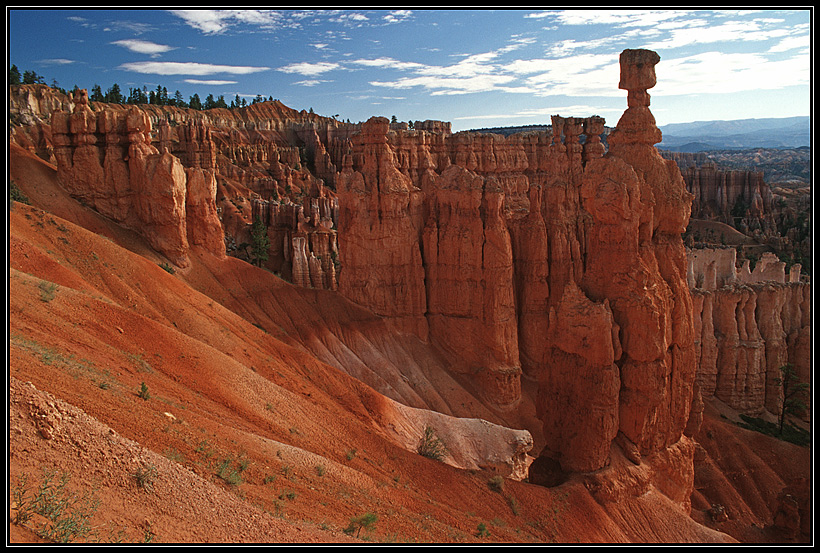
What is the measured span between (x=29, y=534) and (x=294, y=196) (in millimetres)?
72624

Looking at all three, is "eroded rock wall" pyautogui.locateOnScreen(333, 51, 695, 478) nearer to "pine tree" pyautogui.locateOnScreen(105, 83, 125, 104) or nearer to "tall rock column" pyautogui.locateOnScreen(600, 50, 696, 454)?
"tall rock column" pyautogui.locateOnScreen(600, 50, 696, 454)

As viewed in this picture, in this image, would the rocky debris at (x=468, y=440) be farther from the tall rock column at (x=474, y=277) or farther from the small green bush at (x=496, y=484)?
the tall rock column at (x=474, y=277)

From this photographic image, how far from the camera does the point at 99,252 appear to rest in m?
24.0

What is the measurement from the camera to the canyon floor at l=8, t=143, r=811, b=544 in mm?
8594

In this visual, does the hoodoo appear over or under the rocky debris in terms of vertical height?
over

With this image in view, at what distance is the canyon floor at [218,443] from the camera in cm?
859

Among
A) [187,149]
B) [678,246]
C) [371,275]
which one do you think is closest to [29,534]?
[678,246]

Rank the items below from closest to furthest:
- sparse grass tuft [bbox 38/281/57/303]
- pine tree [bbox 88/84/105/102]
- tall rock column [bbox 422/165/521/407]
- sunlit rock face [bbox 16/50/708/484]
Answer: sparse grass tuft [bbox 38/281/57/303] → sunlit rock face [bbox 16/50/708/484] → tall rock column [bbox 422/165/521/407] → pine tree [bbox 88/84/105/102]

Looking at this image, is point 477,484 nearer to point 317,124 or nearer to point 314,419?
point 314,419

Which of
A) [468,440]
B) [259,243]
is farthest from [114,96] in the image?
[468,440]

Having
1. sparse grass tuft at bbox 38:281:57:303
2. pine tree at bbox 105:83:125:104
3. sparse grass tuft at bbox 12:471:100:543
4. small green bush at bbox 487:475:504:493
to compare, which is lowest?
small green bush at bbox 487:475:504:493

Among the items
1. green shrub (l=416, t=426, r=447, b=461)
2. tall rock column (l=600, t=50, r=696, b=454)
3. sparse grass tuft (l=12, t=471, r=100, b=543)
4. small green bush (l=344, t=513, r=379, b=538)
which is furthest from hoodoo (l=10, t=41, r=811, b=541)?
sparse grass tuft (l=12, t=471, r=100, b=543)

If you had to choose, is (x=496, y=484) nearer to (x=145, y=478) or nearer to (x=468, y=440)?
(x=468, y=440)

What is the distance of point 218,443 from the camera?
12141 millimetres
